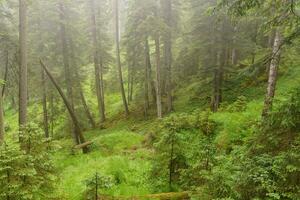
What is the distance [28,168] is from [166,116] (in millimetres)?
15993

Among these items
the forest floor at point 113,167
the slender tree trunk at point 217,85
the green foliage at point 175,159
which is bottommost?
the forest floor at point 113,167

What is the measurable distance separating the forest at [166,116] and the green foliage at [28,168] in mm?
25

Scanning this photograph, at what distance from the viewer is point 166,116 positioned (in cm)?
2338

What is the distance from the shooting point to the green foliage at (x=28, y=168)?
7.49 m

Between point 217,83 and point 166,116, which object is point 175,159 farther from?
point 217,83

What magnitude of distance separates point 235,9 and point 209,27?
13.9 metres

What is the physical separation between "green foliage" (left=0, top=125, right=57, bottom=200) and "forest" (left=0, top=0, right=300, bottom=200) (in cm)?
3

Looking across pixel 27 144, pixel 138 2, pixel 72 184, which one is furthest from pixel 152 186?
pixel 138 2

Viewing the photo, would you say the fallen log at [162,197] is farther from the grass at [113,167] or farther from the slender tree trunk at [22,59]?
the slender tree trunk at [22,59]

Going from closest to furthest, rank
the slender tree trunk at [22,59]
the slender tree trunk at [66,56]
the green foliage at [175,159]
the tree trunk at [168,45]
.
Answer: the green foliage at [175,159], the slender tree trunk at [22,59], the slender tree trunk at [66,56], the tree trunk at [168,45]

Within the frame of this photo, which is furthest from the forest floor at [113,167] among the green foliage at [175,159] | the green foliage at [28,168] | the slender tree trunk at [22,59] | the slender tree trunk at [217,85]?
the slender tree trunk at [217,85]

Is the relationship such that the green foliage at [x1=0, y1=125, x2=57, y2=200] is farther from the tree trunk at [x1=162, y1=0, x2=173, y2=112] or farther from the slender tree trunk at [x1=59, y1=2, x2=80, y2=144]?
the tree trunk at [x1=162, y1=0, x2=173, y2=112]

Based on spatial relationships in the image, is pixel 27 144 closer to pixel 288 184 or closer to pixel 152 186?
pixel 152 186

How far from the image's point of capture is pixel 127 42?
2959cm
